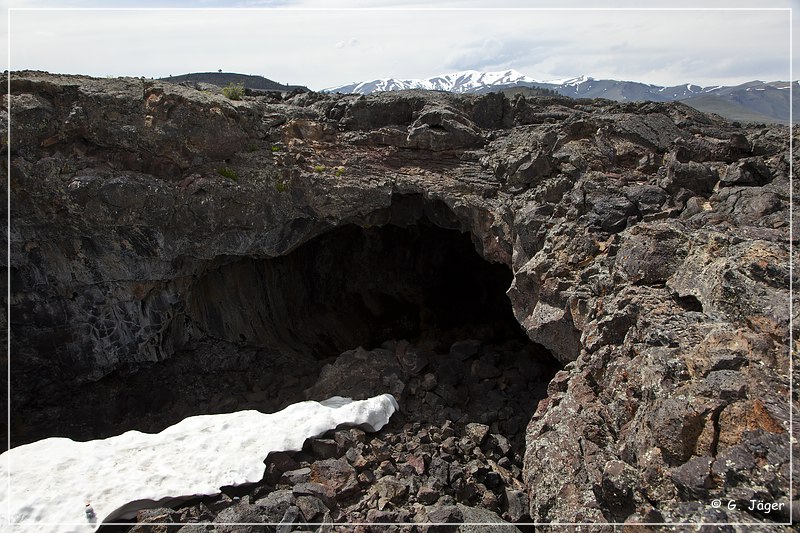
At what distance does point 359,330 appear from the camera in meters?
15.9

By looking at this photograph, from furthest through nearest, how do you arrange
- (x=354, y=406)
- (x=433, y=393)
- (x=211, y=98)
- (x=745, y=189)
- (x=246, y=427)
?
1. (x=211, y=98)
2. (x=433, y=393)
3. (x=354, y=406)
4. (x=246, y=427)
5. (x=745, y=189)

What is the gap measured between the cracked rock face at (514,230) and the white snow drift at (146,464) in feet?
12.3

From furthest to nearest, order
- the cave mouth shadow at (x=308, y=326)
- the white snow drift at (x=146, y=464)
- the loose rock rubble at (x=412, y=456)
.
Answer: the cave mouth shadow at (x=308, y=326) < the loose rock rubble at (x=412, y=456) < the white snow drift at (x=146, y=464)

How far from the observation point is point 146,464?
7.84 m

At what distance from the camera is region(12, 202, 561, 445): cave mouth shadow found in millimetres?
11461

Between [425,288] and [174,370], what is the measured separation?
8.03m

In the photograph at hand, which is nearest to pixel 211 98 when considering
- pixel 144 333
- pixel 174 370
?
pixel 144 333

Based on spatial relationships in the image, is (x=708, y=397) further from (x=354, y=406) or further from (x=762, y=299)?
(x=354, y=406)

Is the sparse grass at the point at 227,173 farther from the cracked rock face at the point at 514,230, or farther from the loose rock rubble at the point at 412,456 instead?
the loose rock rubble at the point at 412,456

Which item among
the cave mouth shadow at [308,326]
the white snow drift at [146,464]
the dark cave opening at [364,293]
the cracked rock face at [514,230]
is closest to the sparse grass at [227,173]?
the cracked rock face at [514,230]

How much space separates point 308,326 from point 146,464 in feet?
24.9

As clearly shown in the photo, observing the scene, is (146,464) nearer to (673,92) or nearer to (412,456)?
(412,456)

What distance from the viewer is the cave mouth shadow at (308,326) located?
1146cm

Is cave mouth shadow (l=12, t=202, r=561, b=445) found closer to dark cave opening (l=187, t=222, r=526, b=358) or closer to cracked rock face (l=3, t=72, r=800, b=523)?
dark cave opening (l=187, t=222, r=526, b=358)
